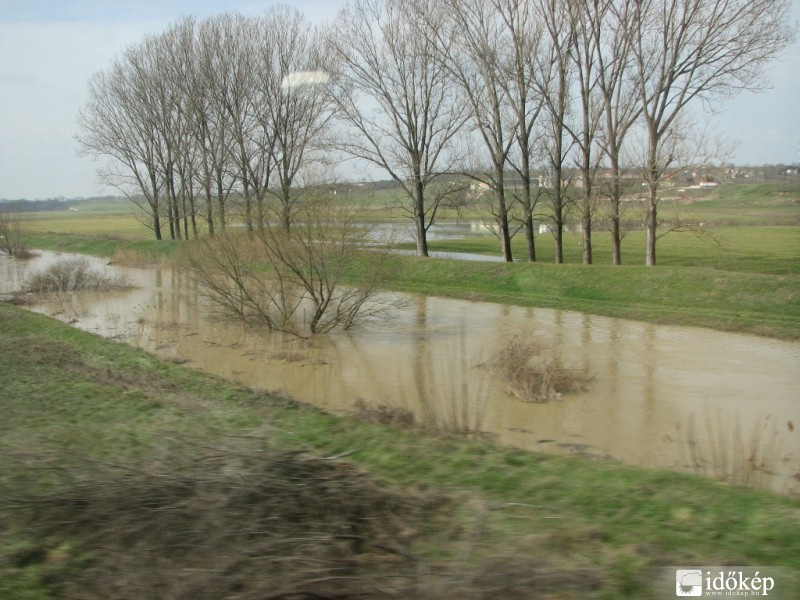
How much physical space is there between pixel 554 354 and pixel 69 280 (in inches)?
874

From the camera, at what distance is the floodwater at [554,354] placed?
8.65 meters

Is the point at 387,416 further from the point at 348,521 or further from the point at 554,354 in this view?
the point at 554,354

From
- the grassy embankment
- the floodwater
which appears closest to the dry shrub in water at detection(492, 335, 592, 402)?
the floodwater

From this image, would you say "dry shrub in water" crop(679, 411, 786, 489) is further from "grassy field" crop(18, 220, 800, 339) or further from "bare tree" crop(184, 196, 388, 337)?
"bare tree" crop(184, 196, 388, 337)

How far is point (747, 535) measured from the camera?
13.8 ft

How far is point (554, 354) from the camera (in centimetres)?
1298

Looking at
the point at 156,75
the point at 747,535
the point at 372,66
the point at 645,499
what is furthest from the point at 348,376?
the point at 156,75

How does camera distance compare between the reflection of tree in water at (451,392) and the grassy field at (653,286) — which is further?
the grassy field at (653,286)

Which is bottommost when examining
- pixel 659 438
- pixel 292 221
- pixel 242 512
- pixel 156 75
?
pixel 659 438

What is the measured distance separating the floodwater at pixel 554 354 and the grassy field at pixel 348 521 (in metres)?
1.97

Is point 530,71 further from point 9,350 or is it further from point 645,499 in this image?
point 645,499

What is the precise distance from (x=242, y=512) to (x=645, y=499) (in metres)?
2.94

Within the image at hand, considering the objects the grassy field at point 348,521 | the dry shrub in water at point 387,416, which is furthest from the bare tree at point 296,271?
the grassy field at point 348,521

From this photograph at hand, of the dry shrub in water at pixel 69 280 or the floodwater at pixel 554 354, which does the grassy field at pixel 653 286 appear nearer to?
the floodwater at pixel 554 354
